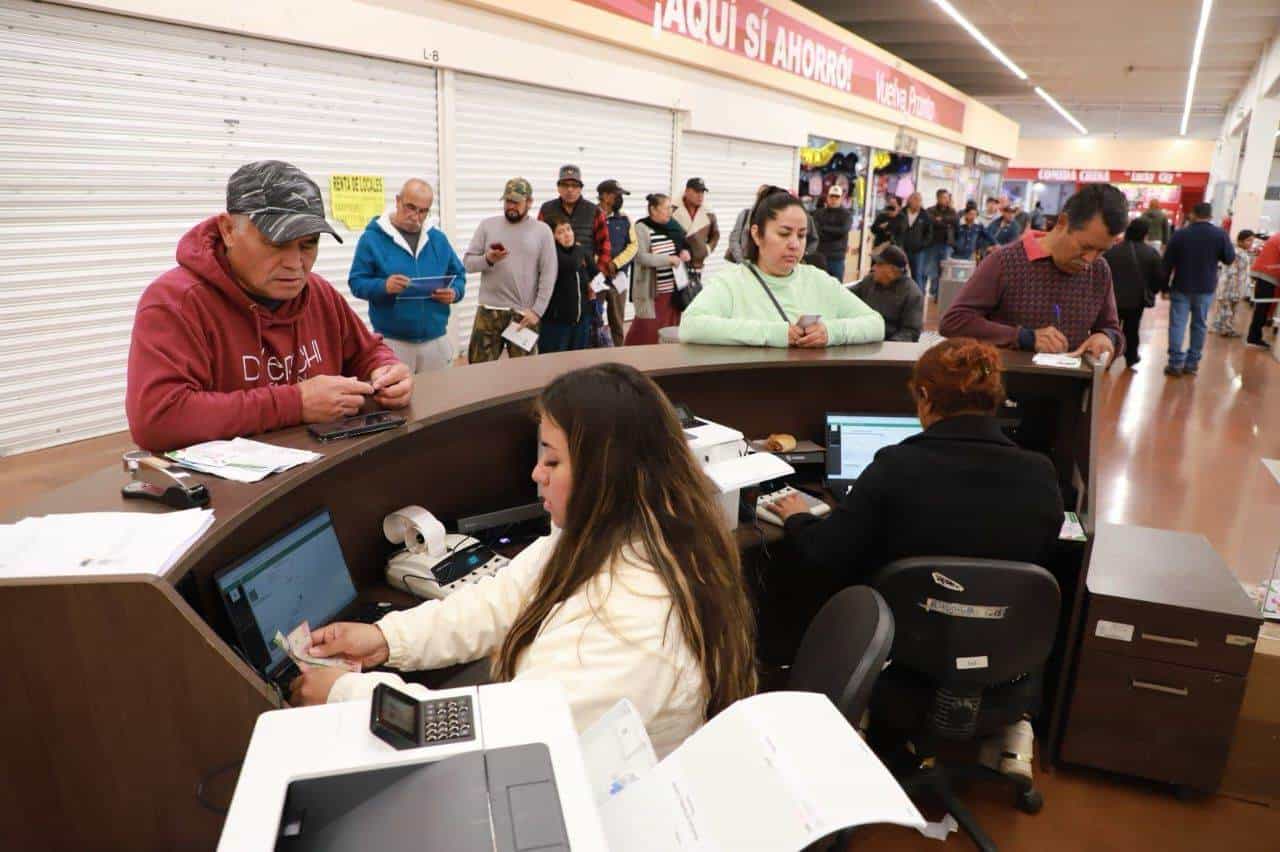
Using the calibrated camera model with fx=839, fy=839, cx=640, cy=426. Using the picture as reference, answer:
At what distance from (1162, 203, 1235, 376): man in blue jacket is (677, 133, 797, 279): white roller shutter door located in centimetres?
483

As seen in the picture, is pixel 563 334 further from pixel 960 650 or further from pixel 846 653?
pixel 846 653

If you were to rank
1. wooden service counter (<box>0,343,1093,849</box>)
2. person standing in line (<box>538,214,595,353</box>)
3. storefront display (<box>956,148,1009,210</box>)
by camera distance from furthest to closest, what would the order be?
storefront display (<box>956,148,1009,210</box>)
person standing in line (<box>538,214,595,353</box>)
wooden service counter (<box>0,343,1093,849</box>)

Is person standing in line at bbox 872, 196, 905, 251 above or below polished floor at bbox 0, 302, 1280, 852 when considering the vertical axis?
above

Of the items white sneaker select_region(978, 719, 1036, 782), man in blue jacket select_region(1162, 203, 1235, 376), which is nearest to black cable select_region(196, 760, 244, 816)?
white sneaker select_region(978, 719, 1036, 782)

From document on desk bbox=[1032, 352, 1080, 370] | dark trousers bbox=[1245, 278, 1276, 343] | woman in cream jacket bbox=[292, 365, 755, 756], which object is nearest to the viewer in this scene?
woman in cream jacket bbox=[292, 365, 755, 756]

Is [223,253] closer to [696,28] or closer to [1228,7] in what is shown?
[696,28]

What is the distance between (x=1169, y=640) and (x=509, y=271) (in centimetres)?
402

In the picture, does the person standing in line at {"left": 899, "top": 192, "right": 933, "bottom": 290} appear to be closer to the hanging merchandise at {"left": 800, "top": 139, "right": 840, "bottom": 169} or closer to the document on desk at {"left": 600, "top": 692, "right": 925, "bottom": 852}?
the hanging merchandise at {"left": 800, "top": 139, "right": 840, "bottom": 169}

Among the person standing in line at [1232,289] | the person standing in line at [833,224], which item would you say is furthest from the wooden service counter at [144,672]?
the person standing in line at [1232,289]

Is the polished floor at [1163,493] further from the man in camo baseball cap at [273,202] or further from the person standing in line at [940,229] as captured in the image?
the person standing in line at [940,229]

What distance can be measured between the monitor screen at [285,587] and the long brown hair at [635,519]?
0.48 metres

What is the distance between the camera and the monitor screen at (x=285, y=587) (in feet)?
5.08

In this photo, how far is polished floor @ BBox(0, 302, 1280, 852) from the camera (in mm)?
2447

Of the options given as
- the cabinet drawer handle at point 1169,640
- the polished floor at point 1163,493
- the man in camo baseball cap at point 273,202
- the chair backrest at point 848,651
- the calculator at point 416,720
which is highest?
the man in camo baseball cap at point 273,202
